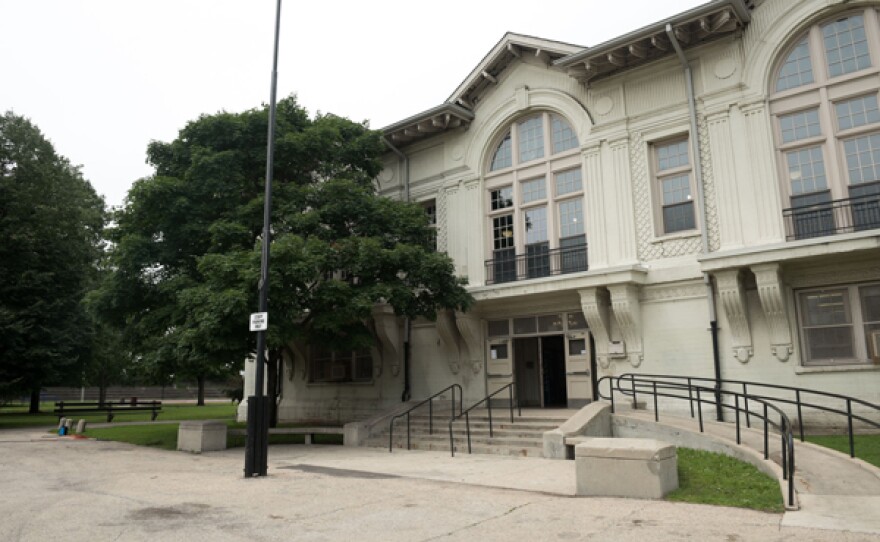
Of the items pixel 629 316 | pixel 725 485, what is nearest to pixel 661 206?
pixel 629 316

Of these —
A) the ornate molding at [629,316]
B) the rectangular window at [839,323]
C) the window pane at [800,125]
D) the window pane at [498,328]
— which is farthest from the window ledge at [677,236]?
the window pane at [498,328]

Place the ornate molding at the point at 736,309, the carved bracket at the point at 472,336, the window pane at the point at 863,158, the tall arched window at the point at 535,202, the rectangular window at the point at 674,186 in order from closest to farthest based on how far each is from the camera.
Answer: the window pane at the point at 863,158 < the ornate molding at the point at 736,309 < the rectangular window at the point at 674,186 < the tall arched window at the point at 535,202 < the carved bracket at the point at 472,336

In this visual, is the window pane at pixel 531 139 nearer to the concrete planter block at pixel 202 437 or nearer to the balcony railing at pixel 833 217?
the balcony railing at pixel 833 217

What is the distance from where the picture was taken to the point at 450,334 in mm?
19375

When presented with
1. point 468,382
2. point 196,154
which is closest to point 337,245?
point 196,154

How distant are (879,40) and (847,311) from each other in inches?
235

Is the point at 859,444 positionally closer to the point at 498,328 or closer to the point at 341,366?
the point at 498,328

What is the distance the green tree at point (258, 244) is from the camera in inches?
584

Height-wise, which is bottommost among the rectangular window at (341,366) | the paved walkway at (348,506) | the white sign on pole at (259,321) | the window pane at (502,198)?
the paved walkway at (348,506)

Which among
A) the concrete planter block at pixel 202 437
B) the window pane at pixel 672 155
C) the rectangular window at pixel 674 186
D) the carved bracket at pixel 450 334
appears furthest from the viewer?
the carved bracket at pixel 450 334

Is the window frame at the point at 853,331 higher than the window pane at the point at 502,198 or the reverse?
the reverse

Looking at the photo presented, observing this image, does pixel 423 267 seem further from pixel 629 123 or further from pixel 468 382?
pixel 629 123

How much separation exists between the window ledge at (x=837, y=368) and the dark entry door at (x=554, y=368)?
7.60 meters

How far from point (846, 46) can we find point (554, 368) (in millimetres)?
11694
